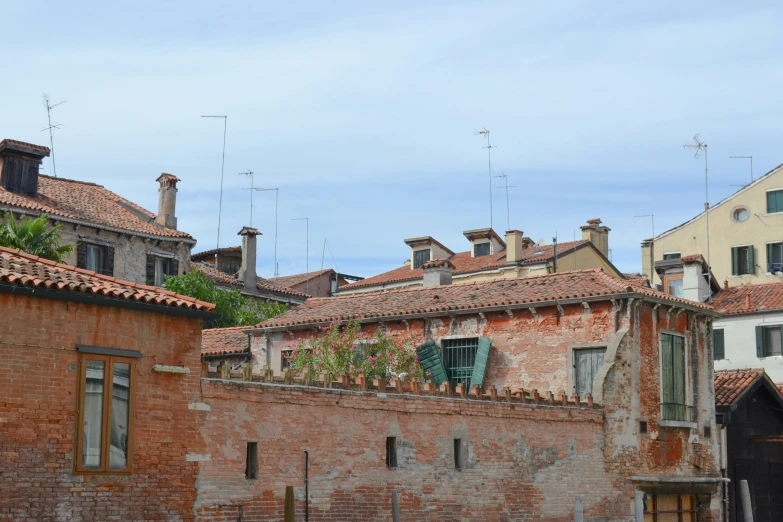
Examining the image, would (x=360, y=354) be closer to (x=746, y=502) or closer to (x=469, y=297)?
(x=469, y=297)

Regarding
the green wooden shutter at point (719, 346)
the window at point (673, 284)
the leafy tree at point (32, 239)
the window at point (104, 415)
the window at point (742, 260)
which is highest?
the window at point (742, 260)

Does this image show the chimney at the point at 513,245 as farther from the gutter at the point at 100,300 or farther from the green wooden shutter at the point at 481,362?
the gutter at the point at 100,300

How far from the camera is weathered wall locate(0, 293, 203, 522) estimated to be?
14031 millimetres

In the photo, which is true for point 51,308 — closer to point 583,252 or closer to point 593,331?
point 593,331

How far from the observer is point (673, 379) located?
26.0 meters

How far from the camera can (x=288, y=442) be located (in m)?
17.3

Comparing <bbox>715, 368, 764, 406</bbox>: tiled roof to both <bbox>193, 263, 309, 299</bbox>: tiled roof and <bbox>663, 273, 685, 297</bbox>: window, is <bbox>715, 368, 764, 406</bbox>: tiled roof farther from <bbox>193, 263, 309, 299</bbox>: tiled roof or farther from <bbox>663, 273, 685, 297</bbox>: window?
<bbox>193, 263, 309, 299</bbox>: tiled roof

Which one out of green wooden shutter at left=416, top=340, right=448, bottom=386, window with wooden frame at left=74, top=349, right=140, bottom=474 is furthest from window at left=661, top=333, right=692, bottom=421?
window with wooden frame at left=74, top=349, right=140, bottom=474

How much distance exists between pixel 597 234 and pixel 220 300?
1754 cm

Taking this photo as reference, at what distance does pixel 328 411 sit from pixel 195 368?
2790 millimetres

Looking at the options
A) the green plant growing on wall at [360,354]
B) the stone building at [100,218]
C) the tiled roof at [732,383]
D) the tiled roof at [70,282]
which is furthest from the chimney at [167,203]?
the tiled roof at [70,282]

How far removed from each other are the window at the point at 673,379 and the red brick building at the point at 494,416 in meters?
0.05

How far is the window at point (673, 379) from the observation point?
25.6 metres

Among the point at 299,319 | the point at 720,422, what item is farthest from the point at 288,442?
the point at 720,422
